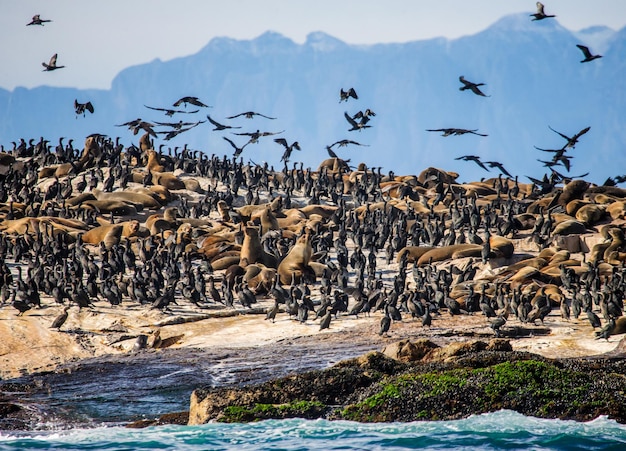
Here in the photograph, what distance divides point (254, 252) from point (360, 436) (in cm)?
1532

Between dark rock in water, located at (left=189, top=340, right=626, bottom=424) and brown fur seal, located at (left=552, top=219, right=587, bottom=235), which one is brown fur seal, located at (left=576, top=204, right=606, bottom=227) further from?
dark rock in water, located at (left=189, top=340, right=626, bottom=424)

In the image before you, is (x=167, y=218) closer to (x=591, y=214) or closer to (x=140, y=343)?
(x=140, y=343)

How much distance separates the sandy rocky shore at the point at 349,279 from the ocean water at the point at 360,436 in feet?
17.4

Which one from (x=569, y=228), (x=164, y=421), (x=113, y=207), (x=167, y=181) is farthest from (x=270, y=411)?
(x=167, y=181)

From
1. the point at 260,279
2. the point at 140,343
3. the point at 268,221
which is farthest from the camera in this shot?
the point at 268,221

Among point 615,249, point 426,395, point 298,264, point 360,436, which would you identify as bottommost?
point 360,436

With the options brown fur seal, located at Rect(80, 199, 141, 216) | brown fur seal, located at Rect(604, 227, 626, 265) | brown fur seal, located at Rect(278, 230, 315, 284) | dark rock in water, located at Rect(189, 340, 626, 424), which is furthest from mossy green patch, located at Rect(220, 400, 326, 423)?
brown fur seal, located at Rect(80, 199, 141, 216)

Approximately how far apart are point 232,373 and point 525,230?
1728 cm

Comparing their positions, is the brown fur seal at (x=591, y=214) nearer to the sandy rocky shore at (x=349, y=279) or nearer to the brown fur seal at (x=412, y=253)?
the sandy rocky shore at (x=349, y=279)

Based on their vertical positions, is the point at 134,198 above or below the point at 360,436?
above

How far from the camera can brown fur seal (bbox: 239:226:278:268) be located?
92.8ft

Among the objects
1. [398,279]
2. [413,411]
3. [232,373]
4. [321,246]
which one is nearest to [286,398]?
[413,411]

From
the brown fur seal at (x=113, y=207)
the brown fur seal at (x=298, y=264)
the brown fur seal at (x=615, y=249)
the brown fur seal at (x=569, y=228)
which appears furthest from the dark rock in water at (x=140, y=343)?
the brown fur seal at (x=113, y=207)

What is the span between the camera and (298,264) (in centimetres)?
2727
